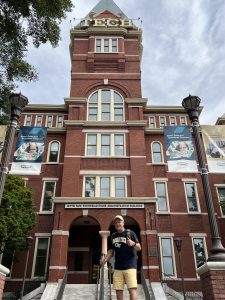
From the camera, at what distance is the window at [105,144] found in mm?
24719

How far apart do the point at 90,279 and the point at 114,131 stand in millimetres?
11425

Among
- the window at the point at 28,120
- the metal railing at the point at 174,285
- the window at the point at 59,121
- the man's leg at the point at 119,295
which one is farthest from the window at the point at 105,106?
the man's leg at the point at 119,295

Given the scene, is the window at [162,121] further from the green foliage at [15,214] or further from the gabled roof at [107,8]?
the green foliage at [15,214]

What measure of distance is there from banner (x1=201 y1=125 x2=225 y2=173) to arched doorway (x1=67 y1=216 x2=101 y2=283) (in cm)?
1069

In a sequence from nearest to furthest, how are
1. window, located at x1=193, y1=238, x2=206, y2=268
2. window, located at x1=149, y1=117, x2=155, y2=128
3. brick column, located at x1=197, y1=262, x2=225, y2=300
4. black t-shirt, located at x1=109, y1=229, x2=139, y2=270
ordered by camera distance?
black t-shirt, located at x1=109, y1=229, x2=139, y2=270 → brick column, located at x1=197, y1=262, x2=225, y2=300 → window, located at x1=193, y1=238, x2=206, y2=268 → window, located at x1=149, y1=117, x2=155, y2=128

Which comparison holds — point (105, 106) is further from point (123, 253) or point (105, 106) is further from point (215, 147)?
point (123, 253)

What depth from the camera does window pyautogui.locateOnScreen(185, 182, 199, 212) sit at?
23984 mm

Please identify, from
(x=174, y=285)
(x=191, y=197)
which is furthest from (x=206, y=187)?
(x=191, y=197)

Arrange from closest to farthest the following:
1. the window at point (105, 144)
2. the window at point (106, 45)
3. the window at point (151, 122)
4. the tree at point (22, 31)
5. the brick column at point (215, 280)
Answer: the brick column at point (215, 280)
the tree at point (22, 31)
the window at point (105, 144)
the window at point (151, 122)
the window at point (106, 45)

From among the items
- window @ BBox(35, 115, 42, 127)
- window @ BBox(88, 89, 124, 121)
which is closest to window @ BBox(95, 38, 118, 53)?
window @ BBox(88, 89, 124, 121)

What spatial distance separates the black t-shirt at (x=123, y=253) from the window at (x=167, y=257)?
16487 mm

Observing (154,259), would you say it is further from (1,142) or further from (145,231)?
(1,142)

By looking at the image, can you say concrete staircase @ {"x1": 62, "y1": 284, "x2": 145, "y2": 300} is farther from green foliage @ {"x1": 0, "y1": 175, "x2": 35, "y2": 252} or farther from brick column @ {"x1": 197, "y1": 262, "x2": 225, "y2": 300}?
brick column @ {"x1": 197, "y1": 262, "x2": 225, "y2": 300}

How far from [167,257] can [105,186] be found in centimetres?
664
